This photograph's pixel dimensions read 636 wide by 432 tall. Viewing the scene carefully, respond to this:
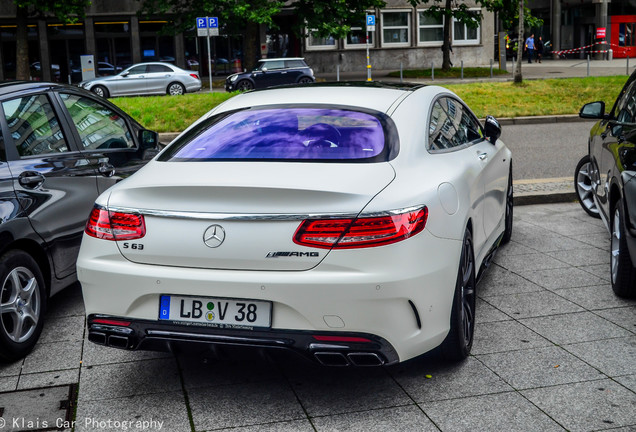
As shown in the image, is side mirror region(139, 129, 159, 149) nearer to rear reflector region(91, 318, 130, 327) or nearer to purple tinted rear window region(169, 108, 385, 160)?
purple tinted rear window region(169, 108, 385, 160)

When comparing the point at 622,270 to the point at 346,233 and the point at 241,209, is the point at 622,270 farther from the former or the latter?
the point at 241,209

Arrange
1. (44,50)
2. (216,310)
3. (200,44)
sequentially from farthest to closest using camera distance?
(200,44) < (44,50) < (216,310)

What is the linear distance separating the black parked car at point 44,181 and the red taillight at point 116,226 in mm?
917

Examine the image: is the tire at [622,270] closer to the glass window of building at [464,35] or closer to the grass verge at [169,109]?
the grass verge at [169,109]

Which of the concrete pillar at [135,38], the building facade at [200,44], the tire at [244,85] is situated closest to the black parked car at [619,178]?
the tire at [244,85]

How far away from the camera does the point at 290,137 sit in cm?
449

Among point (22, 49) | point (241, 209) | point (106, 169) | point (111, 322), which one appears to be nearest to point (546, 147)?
point (106, 169)

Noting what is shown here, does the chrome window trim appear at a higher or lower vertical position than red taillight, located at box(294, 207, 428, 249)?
higher

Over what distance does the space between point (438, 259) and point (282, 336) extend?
845mm

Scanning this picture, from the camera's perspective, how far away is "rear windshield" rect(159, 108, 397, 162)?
4293 millimetres

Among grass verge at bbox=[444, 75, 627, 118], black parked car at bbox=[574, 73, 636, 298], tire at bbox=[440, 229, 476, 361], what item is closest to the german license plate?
tire at bbox=[440, 229, 476, 361]

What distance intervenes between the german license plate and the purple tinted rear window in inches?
32.9

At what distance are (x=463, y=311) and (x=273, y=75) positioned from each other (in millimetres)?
30643

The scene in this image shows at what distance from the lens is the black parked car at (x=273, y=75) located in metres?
33.6
